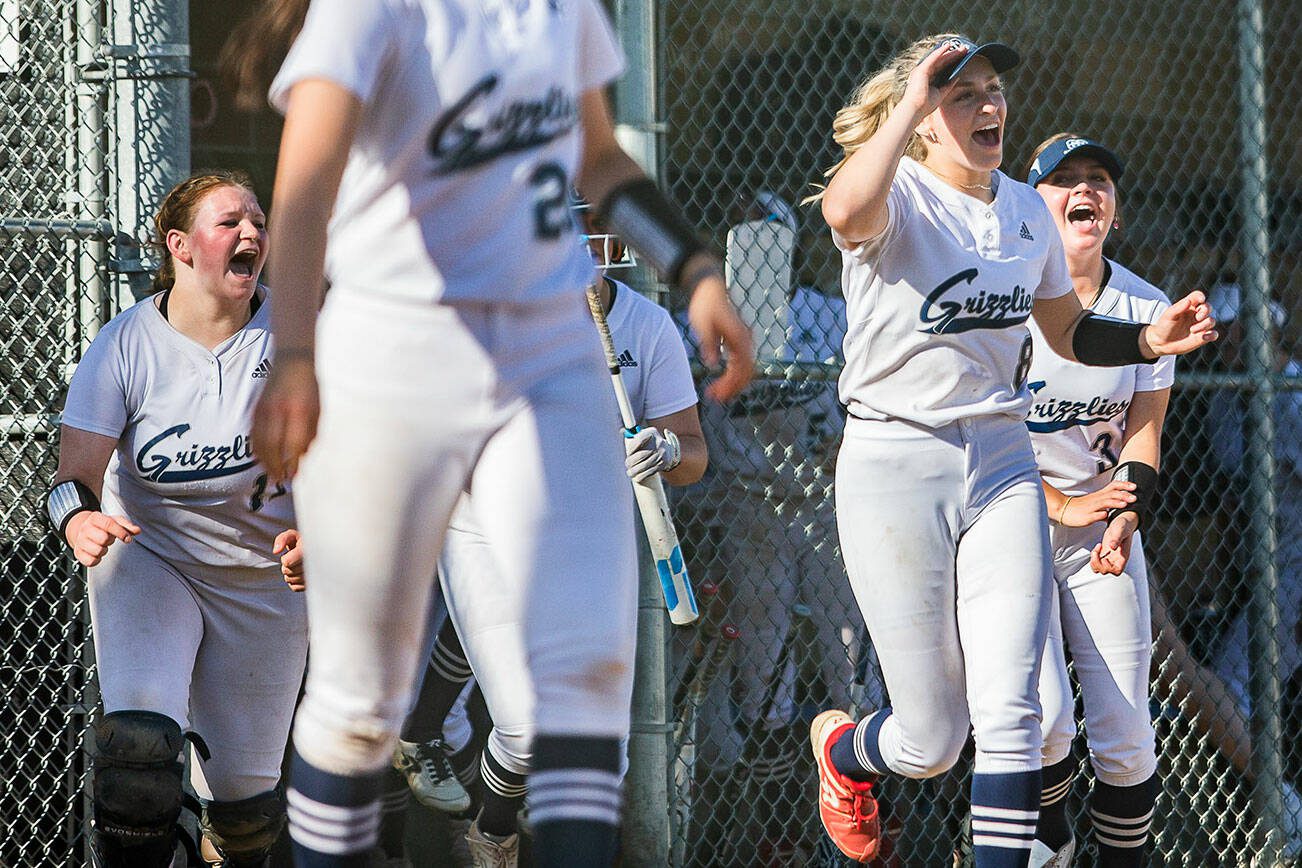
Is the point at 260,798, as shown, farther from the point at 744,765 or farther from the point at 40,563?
the point at 744,765

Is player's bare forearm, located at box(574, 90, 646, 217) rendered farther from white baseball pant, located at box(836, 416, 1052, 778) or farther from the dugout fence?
the dugout fence

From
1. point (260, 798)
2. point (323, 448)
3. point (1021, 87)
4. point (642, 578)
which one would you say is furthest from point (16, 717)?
point (1021, 87)

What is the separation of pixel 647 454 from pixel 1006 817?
1346mm

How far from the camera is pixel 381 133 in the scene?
7.70ft

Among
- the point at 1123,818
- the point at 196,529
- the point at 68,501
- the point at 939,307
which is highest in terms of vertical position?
the point at 939,307

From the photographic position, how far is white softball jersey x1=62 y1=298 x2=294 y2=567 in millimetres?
4066

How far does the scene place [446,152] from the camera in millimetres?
2328

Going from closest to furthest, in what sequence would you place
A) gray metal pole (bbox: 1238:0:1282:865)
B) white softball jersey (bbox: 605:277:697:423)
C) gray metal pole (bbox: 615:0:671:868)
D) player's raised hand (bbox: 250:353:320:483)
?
1. player's raised hand (bbox: 250:353:320:483)
2. white softball jersey (bbox: 605:277:697:423)
3. gray metal pole (bbox: 615:0:671:868)
4. gray metal pole (bbox: 1238:0:1282:865)

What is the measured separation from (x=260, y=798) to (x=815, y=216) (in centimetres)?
344

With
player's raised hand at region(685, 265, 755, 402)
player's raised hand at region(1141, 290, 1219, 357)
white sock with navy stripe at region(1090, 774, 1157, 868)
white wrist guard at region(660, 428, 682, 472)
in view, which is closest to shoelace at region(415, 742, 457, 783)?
white wrist guard at region(660, 428, 682, 472)

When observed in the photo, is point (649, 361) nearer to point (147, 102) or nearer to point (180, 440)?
point (180, 440)

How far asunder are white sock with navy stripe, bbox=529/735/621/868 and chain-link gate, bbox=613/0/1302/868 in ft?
9.11

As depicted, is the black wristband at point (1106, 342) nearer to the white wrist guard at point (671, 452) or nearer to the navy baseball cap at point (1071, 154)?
the navy baseball cap at point (1071, 154)

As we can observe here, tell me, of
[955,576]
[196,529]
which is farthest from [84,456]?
[955,576]
